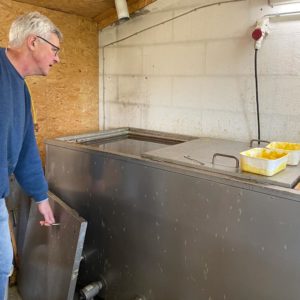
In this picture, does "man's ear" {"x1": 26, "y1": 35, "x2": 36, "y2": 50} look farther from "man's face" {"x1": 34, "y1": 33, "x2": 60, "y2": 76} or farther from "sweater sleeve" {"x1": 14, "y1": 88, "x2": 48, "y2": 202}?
"sweater sleeve" {"x1": 14, "y1": 88, "x2": 48, "y2": 202}

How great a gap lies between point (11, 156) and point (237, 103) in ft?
3.49

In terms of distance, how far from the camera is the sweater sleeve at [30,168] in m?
1.27

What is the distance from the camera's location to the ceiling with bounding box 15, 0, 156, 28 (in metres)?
1.72

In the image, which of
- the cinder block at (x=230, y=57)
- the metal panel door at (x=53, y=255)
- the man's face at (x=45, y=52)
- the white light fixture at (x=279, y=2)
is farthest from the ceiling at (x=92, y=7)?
the metal panel door at (x=53, y=255)

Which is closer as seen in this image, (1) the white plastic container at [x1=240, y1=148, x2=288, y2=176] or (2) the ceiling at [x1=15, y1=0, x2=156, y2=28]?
(1) the white plastic container at [x1=240, y1=148, x2=288, y2=176]

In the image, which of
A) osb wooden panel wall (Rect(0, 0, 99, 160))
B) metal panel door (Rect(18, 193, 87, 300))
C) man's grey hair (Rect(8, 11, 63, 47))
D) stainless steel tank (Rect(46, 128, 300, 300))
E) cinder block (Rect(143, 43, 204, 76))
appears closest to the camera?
stainless steel tank (Rect(46, 128, 300, 300))

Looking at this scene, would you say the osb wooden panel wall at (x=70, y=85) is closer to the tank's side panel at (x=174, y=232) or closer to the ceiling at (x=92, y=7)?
the ceiling at (x=92, y=7)

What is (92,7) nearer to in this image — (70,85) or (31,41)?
(70,85)

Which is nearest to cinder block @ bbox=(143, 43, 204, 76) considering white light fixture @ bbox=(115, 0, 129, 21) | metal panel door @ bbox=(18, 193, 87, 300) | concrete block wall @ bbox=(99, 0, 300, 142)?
concrete block wall @ bbox=(99, 0, 300, 142)

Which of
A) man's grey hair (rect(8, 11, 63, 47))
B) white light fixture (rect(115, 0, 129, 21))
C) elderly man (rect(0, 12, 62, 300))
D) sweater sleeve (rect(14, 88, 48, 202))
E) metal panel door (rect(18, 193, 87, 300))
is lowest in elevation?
metal panel door (rect(18, 193, 87, 300))

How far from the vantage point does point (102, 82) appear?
6.95 ft

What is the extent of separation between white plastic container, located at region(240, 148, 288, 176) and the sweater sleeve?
85 cm

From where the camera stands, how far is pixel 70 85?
1965mm

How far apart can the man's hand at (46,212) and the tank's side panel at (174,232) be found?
0.54 ft
